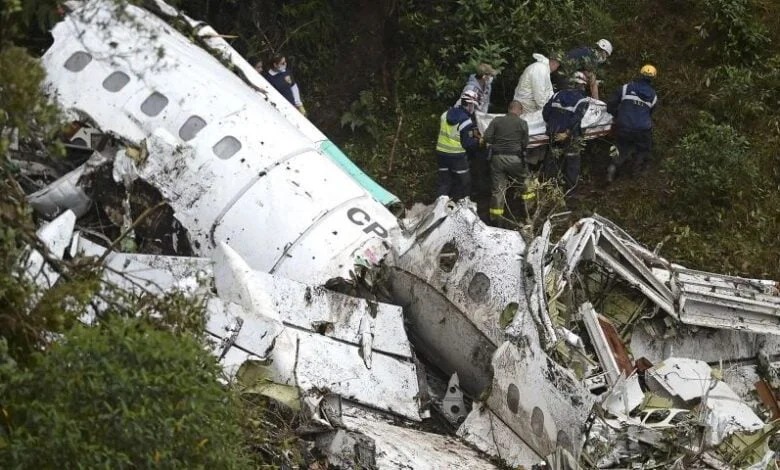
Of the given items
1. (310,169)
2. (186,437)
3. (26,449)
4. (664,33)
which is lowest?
(664,33)

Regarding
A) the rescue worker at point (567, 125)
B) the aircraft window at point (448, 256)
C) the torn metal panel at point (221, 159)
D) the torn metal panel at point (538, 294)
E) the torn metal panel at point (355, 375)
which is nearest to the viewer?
the torn metal panel at point (538, 294)

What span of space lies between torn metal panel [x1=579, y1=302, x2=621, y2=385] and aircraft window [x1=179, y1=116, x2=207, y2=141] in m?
4.01

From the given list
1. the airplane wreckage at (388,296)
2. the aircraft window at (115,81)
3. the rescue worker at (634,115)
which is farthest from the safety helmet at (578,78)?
the aircraft window at (115,81)

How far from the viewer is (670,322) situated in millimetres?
10219

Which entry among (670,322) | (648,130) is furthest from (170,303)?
(648,130)

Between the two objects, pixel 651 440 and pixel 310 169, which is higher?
pixel 310 169

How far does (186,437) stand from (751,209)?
28.3 ft

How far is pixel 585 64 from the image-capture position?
1352cm

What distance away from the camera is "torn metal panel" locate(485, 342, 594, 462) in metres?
8.48

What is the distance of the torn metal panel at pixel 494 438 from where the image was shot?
30.4 feet

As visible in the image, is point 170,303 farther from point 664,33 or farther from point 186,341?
point 664,33

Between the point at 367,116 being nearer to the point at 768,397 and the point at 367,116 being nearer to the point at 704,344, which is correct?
the point at 704,344

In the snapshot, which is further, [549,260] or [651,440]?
[549,260]

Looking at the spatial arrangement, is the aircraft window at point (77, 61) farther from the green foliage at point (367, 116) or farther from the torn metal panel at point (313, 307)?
the green foliage at point (367, 116)
